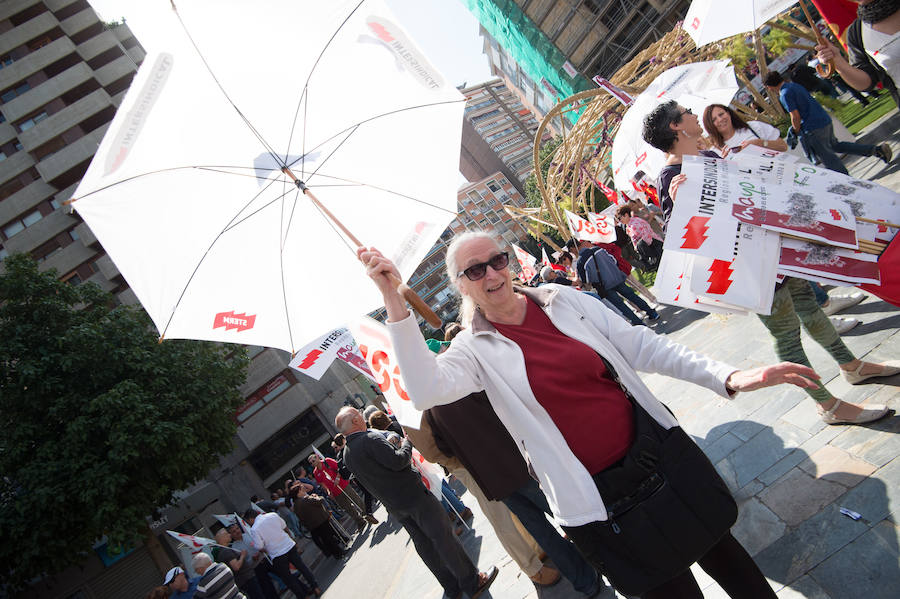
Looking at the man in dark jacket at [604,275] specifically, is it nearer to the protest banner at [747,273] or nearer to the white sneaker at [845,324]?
the white sneaker at [845,324]

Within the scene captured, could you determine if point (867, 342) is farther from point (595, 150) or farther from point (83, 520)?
point (83, 520)

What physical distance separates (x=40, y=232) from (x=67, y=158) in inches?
175

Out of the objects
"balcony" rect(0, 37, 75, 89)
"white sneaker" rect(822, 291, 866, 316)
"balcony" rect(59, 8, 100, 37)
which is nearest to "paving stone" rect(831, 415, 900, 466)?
"white sneaker" rect(822, 291, 866, 316)

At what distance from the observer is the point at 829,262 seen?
2.21 m

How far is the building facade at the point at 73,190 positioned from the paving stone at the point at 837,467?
2385 cm

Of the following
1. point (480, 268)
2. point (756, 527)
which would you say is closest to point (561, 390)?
point (480, 268)

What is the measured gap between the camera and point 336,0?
286cm

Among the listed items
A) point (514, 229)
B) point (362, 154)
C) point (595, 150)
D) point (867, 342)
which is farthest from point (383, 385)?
point (514, 229)

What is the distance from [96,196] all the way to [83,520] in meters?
13.9

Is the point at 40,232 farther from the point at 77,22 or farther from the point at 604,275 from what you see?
the point at 604,275

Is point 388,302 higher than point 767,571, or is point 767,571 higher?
point 388,302

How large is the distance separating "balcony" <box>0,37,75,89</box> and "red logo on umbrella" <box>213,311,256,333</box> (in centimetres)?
3634

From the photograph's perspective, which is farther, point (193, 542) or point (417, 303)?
point (193, 542)

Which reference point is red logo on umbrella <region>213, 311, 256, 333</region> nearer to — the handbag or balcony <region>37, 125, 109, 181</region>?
the handbag
